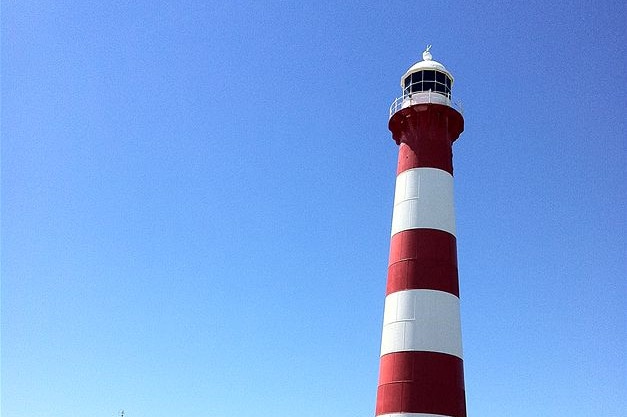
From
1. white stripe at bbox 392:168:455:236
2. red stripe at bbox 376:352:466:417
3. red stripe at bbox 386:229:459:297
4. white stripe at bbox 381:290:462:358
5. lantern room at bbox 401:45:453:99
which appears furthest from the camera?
lantern room at bbox 401:45:453:99

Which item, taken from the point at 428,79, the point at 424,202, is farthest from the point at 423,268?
the point at 428,79

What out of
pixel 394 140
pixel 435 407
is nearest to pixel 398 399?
pixel 435 407

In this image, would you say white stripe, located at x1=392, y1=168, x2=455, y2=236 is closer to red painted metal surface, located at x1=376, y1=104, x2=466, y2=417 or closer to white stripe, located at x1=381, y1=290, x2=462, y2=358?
red painted metal surface, located at x1=376, y1=104, x2=466, y2=417

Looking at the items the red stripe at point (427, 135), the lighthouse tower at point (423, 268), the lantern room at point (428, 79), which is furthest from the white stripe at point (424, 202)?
the lantern room at point (428, 79)

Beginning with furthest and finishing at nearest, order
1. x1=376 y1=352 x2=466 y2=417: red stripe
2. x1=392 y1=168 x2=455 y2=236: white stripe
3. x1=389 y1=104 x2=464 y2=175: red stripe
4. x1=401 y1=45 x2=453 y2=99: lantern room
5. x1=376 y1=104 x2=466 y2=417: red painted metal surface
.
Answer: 1. x1=401 y1=45 x2=453 y2=99: lantern room
2. x1=389 y1=104 x2=464 y2=175: red stripe
3. x1=392 y1=168 x2=455 y2=236: white stripe
4. x1=376 y1=104 x2=466 y2=417: red painted metal surface
5. x1=376 y1=352 x2=466 y2=417: red stripe

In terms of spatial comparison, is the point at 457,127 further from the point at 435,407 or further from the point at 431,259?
the point at 435,407

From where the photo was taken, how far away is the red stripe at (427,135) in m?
24.8

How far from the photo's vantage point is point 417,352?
21.8 meters

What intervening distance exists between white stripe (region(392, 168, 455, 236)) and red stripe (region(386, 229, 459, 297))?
0.35 metres

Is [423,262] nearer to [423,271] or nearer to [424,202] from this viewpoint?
[423,271]

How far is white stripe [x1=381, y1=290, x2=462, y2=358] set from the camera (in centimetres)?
2203

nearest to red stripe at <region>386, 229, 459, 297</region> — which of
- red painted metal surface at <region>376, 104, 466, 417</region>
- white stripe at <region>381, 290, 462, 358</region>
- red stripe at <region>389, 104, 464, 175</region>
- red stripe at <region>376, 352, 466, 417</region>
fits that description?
red painted metal surface at <region>376, 104, 466, 417</region>

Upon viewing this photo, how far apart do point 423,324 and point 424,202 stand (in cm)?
463

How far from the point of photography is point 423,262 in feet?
75.7
